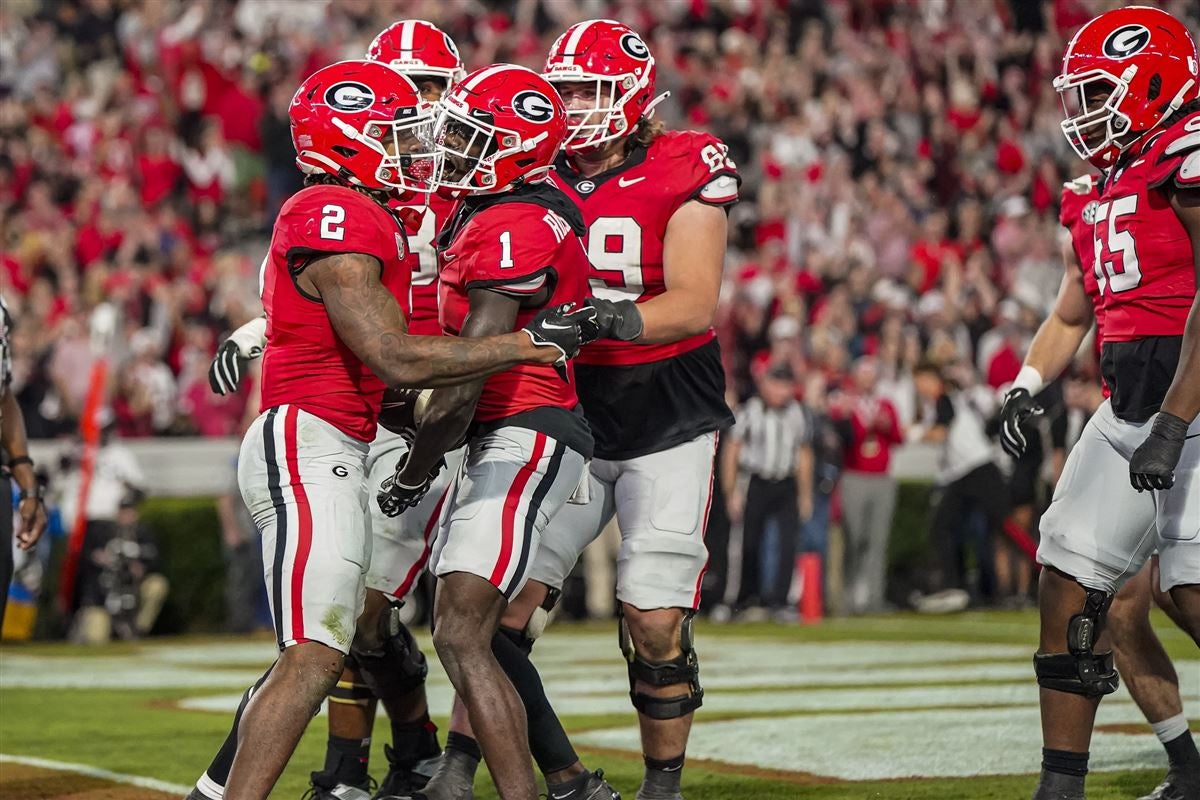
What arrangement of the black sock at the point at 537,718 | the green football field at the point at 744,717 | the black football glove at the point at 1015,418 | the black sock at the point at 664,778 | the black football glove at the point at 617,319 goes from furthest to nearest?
the green football field at the point at 744,717
the black football glove at the point at 1015,418
the black sock at the point at 664,778
the black sock at the point at 537,718
the black football glove at the point at 617,319

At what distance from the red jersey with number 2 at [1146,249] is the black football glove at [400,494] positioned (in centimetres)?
202

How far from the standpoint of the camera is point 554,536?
5.40 meters

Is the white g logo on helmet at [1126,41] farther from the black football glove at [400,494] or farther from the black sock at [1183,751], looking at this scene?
the black football glove at [400,494]

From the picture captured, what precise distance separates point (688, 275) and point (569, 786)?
153 centimetres

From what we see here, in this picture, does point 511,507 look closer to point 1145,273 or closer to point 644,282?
point 644,282

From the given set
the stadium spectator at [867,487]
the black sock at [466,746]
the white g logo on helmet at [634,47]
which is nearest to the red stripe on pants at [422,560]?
the black sock at [466,746]

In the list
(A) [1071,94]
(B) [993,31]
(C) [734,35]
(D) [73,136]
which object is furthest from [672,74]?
(A) [1071,94]

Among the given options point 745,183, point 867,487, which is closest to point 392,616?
point 867,487

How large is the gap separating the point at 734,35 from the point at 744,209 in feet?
10.0

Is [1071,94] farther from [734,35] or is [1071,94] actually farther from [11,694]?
[734,35]

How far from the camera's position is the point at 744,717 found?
25.1ft

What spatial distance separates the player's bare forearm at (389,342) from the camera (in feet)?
14.8

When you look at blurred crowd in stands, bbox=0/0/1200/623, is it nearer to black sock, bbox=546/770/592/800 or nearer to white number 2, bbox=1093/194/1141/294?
white number 2, bbox=1093/194/1141/294

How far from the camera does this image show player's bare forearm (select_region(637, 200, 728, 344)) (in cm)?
533
